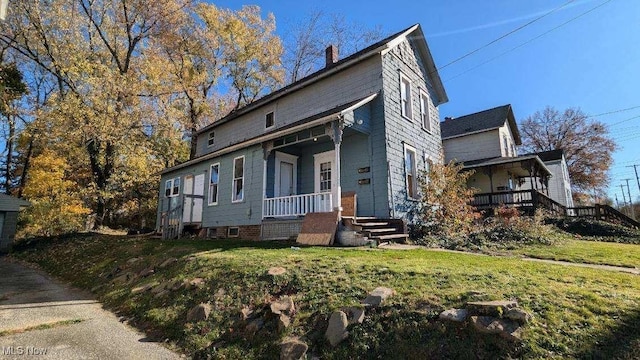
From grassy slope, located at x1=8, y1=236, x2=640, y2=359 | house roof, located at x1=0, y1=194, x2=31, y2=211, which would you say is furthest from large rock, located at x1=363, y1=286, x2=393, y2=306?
house roof, located at x1=0, y1=194, x2=31, y2=211

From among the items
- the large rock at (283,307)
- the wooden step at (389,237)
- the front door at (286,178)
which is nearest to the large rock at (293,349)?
the large rock at (283,307)

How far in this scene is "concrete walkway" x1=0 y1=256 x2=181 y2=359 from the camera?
4.29 m

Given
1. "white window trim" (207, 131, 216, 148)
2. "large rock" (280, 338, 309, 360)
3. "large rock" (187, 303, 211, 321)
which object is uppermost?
"white window trim" (207, 131, 216, 148)

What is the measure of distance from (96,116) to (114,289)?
15920mm

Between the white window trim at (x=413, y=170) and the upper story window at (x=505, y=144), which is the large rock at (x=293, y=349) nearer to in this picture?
the white window trim at (x=413, y=170)

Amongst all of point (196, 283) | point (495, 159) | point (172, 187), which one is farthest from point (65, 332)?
point (495, 159)

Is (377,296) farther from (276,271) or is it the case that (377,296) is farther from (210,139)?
(210,139)

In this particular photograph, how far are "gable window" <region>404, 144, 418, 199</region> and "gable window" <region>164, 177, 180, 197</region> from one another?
11.6 m

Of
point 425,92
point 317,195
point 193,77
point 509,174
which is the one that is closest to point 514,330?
point 317,195

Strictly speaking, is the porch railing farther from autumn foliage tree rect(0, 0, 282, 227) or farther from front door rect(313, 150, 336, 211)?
autumn foliage tree rect(0, 0, 282, 227)

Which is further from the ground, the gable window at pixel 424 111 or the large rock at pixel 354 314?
the gable window at pixel 424 111

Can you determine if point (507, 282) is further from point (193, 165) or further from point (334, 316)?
point (193, 165)

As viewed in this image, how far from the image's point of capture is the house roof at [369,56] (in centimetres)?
1256

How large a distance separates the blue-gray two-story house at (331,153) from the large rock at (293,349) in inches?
235
